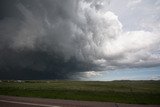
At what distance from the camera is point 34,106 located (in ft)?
46.5

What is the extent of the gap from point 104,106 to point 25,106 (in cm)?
531

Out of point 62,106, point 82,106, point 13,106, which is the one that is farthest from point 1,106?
point 82,106

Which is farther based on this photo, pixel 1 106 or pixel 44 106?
pixel 1 106

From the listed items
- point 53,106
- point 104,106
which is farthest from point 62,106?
point 104,106

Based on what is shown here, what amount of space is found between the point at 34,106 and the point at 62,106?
192cm

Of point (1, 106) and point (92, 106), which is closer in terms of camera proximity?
point (92, 106)

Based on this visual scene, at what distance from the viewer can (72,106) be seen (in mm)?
13922

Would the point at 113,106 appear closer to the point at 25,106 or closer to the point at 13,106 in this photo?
the point at 25,106

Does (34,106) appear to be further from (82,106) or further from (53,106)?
(82,106)

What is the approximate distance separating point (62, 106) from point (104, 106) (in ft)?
9.12

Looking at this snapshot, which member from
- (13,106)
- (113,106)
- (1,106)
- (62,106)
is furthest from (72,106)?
(1,106)

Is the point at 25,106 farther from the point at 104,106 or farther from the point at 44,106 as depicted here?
the point at 104,106

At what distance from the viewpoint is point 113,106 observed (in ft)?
46.4

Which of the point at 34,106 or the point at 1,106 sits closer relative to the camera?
the point at 34,106
